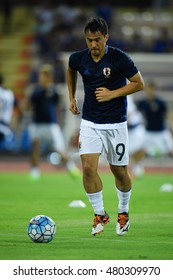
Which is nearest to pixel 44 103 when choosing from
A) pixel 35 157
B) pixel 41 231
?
pixel 35 157

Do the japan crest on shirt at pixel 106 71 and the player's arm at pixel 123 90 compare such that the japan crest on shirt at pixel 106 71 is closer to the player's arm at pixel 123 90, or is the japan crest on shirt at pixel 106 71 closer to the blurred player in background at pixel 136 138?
the player's arm at pixel 123 90

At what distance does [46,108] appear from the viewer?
71.3 feet

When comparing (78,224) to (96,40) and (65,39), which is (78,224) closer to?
(96,40)

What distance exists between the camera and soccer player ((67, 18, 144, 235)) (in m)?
10.7

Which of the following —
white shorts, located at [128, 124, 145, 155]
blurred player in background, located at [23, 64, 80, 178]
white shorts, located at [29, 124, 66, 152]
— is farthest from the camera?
white shorts, located at [128, 124, 145, 155]

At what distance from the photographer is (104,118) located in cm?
1082

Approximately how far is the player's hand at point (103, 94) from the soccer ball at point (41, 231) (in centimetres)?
158

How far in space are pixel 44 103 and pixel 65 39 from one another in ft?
33.5

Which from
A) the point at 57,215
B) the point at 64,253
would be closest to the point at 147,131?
the point at 57,215

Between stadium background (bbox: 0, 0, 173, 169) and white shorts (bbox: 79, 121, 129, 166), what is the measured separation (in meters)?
17.0

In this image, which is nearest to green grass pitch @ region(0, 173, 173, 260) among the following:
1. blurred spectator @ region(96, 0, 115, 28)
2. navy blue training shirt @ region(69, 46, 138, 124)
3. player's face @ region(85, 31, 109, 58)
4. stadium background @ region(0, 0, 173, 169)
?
navy blue training shirt @ region(69, 46, 138, 124)

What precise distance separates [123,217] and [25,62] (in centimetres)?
2393

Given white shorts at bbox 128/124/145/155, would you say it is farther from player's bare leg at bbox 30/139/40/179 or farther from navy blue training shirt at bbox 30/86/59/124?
player's bare leg at bbox 30/139/40/179

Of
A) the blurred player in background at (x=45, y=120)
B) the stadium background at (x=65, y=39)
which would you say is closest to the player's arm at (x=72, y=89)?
the blurred player in background at (x=45, y=120)
